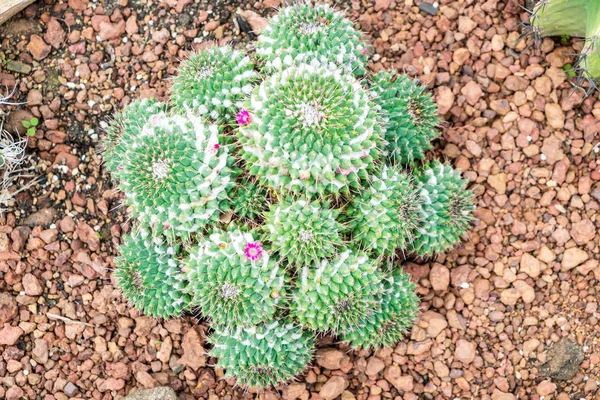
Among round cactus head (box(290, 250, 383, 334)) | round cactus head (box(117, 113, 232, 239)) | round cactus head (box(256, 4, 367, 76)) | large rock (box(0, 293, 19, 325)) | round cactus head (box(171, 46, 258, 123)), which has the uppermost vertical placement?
round cactus head (box(256, 4, 367, 76))

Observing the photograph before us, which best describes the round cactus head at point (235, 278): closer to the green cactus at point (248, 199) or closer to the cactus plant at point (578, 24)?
the green cactus at point (248, 199)

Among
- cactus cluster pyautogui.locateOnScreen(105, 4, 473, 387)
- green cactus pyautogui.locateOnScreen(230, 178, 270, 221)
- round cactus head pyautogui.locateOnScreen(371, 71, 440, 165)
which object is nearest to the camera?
cactus cluster pyautogui.locateOnScreen(105, 4, 473, 387)

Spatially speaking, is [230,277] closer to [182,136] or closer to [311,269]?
[311,269]

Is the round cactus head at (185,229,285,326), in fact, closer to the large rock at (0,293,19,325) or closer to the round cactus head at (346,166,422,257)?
the round cactus head at (346,166,422,257)

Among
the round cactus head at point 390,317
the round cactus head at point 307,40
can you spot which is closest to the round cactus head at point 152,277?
the round cactus head at point 390,317

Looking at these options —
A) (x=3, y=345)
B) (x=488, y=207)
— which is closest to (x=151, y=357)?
(x=3, y=345)

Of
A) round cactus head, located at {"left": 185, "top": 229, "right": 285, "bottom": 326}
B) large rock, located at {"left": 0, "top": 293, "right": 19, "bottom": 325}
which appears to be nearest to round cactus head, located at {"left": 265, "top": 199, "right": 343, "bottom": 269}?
round cactus head, located at {"left": 185, "top": 229, "right": 285, "bottom": 326}
